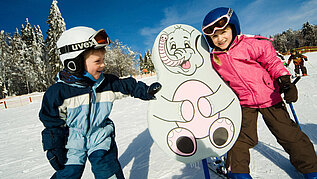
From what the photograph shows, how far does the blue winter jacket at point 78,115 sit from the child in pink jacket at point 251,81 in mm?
896

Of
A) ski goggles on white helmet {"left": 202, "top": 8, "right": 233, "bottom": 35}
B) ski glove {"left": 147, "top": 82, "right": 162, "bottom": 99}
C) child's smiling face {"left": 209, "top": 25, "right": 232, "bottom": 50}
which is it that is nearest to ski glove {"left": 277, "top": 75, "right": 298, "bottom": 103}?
child's smiling face {"left": 209, "top": 25, "right": 232, "bottom": 50}

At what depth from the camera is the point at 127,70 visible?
3416 cm

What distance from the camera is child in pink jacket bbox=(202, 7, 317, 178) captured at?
144 centimetres

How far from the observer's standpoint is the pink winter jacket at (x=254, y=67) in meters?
1.52

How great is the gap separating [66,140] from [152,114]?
2.56ft

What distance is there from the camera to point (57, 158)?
1217mm

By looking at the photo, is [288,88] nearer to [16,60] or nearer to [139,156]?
[139,156]

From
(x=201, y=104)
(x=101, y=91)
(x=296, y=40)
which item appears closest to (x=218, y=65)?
(x=201, y=104)

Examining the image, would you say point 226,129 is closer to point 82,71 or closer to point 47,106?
point 82,71

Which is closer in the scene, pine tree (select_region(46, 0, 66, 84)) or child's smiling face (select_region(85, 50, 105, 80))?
child's smiling face (select_region(85, 50, 105, 80))

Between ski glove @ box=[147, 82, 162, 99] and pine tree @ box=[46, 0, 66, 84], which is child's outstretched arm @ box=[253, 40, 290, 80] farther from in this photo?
pine tree @ box=[46, 0, 66, 84]

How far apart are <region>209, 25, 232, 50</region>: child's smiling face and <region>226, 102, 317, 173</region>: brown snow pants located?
27.9 inches

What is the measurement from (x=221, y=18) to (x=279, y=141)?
134cm

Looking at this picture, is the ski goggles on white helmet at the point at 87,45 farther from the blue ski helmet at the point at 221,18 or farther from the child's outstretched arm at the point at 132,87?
the blue ski helmet at the point at 221,18
